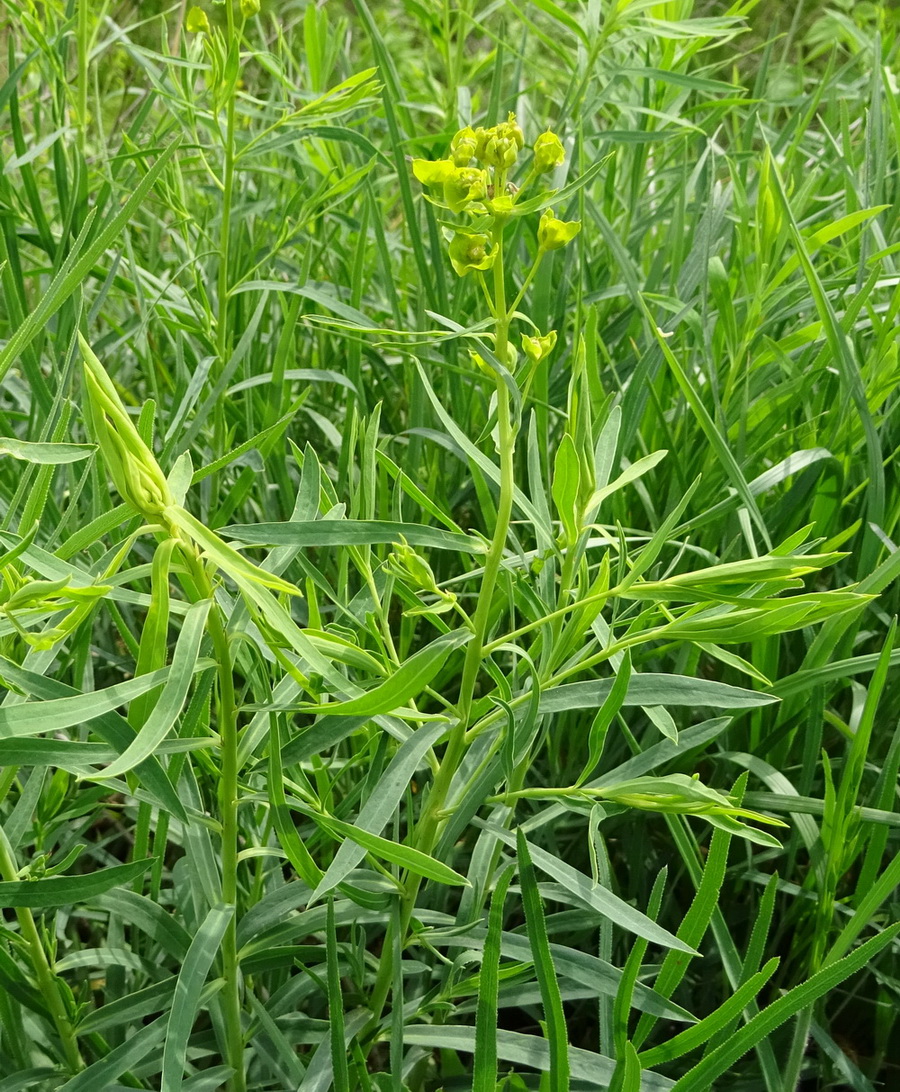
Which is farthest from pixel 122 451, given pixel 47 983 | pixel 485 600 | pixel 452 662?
pixel 452 662

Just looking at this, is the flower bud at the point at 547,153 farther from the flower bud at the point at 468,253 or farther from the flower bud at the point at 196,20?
the flower bud at the point at 196,20

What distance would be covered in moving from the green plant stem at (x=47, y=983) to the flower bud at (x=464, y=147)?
0.40 metres

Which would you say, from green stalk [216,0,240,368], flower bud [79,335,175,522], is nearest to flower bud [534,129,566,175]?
flower bud [79,335,175,522]

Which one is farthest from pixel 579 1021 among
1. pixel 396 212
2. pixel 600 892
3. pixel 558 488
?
pixel 396 212

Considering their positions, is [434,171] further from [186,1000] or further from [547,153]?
[186,1000]

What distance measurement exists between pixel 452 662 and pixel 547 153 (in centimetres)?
43

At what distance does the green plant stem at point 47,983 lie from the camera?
53 centimetres

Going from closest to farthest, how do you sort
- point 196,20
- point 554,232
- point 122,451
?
point 122,451
point 554,232
point 196,20

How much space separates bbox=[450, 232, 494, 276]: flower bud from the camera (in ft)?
1.57

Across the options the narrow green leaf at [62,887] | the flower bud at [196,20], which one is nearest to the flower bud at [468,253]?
the narrow green leaf at [62,887]

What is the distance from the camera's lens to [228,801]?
509mm

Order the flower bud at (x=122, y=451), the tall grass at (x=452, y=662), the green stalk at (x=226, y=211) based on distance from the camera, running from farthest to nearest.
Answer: the green stalk at (x=226, y=211)
the tall grass at (x=452, y=662)
the flower bud at (x=122, y=451)

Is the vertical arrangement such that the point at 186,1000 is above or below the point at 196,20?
below

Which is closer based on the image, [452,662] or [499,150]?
[499,150]
